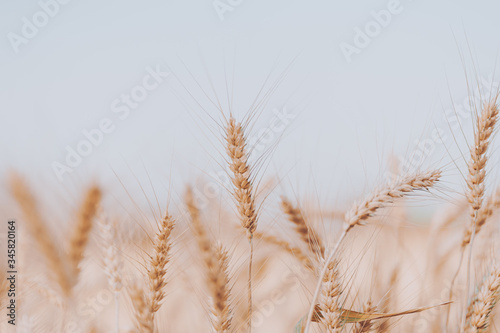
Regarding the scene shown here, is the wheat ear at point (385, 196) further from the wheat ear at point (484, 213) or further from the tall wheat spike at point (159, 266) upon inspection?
the wheat ear at point (484, 213)

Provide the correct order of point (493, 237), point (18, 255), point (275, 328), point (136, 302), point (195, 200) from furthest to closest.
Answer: point (275, 328)
point (493, 237)
point (18, 255)
point (195, 200)
point (136, 302)

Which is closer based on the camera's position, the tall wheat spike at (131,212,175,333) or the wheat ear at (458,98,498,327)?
the tall wheat spike at (131,212,175,333)

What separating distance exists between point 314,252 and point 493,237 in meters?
0.81

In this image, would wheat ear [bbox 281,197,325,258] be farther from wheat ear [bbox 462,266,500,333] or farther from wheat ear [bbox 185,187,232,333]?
wheat ear [bbox 462,266,500,333]

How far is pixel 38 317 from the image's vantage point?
1.51 meters

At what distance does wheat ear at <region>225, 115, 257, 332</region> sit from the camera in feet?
3.80

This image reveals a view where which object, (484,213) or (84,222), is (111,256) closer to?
(84,222)

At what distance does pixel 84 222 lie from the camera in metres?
1.19

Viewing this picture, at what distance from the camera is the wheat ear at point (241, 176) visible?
1157 millimetres

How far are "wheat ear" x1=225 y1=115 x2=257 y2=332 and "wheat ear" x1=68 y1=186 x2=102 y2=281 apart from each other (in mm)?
359

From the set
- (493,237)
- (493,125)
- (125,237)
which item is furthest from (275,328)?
(493,125)

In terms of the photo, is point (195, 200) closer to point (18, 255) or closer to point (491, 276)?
point (18, 255)

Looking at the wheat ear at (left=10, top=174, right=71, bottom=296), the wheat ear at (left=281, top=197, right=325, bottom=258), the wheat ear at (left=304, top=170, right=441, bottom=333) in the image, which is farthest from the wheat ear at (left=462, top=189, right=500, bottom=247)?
the wheat ear at (left=10, top=174, right=71, bottom=296)

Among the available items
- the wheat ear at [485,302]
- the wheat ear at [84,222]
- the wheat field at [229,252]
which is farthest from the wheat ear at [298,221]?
the wheat ear at [84,222]
